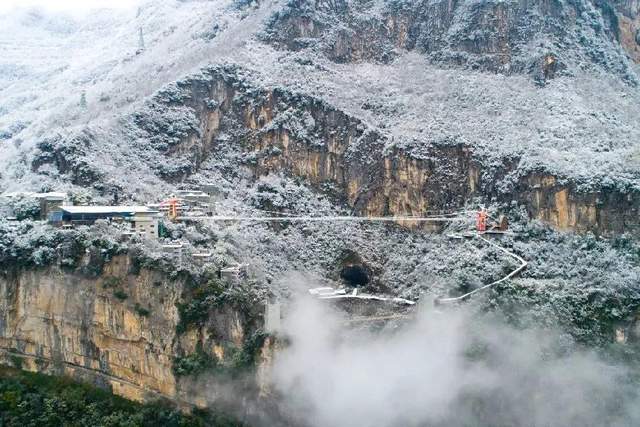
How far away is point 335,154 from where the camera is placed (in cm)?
5178

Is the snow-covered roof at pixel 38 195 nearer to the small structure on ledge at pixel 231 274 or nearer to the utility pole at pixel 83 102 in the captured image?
the small structure on ledge at pixel 231 274

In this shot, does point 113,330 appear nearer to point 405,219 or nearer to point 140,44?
point 405,219

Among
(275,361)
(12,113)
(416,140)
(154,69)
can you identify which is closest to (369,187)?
(416,140)

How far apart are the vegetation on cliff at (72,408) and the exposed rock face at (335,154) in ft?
48.7

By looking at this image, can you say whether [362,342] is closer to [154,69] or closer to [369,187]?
[369,187]

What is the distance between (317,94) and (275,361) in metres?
17.4

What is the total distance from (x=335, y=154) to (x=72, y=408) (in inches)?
803

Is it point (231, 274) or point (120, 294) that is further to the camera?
point (231, 274)

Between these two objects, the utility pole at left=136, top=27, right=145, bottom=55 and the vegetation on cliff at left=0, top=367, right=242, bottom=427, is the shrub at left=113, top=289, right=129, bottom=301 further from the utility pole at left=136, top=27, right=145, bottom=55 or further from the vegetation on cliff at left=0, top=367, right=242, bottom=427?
the utility pole at left=136, top=27, right=145, bottom=55

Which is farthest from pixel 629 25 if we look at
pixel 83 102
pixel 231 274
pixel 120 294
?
pixel 120 294

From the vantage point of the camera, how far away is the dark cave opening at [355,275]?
49688mm

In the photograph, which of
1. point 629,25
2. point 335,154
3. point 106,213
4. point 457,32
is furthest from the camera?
point 629,25

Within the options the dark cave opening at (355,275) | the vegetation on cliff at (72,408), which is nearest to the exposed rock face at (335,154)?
the dark cave opening at (355,275)

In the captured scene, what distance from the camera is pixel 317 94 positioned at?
174 ft
